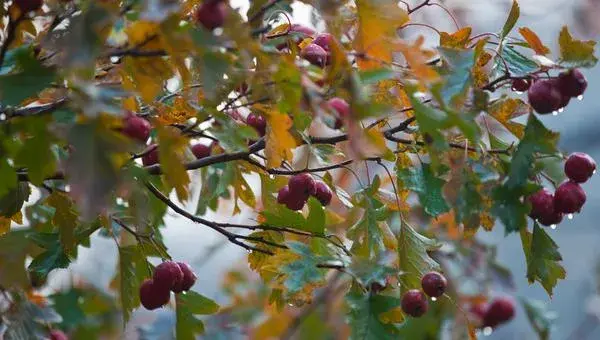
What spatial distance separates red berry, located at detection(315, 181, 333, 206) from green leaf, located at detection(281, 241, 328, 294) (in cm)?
17

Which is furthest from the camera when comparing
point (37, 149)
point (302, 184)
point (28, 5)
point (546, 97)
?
point (302, 184)

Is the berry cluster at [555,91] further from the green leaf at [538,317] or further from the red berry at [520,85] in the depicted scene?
the green leaf at [538,317]

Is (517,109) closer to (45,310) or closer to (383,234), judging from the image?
(383,234)

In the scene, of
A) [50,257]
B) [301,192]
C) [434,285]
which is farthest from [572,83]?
[50,257]

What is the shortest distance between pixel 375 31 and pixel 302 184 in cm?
32

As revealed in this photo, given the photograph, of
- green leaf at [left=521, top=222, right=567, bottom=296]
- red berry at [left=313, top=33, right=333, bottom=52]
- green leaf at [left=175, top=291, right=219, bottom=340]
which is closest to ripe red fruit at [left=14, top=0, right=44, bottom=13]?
red berry at [left=313, top=33, right=333, bottom=52]

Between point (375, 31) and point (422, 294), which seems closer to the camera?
point (375, 31)

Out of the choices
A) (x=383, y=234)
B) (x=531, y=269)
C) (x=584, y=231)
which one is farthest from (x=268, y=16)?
(x=584, y=231)

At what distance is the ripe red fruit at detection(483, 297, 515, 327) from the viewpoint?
5.19 ft

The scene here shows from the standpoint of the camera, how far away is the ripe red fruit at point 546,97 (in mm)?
1003

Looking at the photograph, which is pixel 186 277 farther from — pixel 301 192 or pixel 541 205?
pixel 541 205

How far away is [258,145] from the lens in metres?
1.12

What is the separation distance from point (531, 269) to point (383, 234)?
18 cm

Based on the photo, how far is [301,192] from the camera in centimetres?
123
